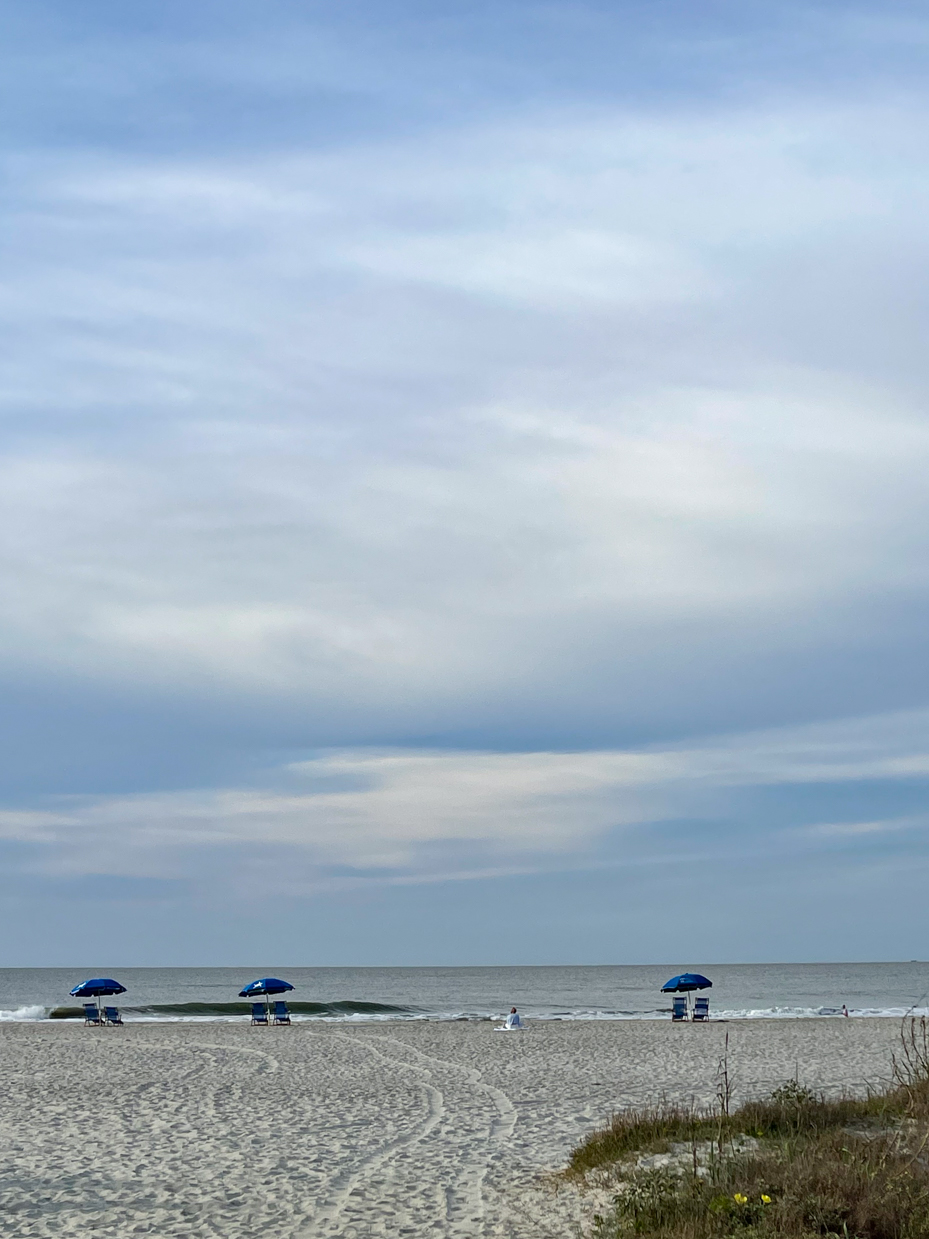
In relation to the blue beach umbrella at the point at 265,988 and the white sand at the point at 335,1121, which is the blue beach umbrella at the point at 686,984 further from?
the blue beach umbrella at the point at 265,988

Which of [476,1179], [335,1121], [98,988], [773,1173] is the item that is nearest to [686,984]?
[98,988]

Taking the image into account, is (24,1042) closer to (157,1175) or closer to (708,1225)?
(157,1175)

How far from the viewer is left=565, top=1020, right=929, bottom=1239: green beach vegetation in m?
5.38

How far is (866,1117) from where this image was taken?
827 centimetres

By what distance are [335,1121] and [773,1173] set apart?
6691 millimetres

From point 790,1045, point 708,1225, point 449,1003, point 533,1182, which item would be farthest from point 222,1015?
point 708,1225

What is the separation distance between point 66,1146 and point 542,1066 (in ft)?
30.4

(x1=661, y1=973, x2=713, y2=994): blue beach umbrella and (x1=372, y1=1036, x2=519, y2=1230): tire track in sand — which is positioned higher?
(x1=661, y1=973, x2=713, y2=994): blue beach umbrella

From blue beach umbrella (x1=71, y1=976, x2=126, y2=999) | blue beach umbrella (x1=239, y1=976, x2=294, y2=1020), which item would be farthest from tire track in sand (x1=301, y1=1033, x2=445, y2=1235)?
blue beach umbrella (x1=71, y1=976, x2=126, y2=999)

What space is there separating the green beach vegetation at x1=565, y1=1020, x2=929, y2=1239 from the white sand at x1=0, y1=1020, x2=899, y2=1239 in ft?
2.16

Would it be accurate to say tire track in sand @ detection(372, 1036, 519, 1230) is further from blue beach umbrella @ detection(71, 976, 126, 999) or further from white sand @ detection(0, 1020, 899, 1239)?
blue beach umbrella @ detection(71, 976, 126, 999)

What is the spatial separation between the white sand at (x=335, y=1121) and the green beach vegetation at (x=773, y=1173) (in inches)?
25.9

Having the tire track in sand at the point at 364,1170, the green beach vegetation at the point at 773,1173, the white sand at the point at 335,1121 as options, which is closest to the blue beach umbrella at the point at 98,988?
the white sand at the point at 335,1121

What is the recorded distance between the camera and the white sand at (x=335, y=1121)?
23.7ft
